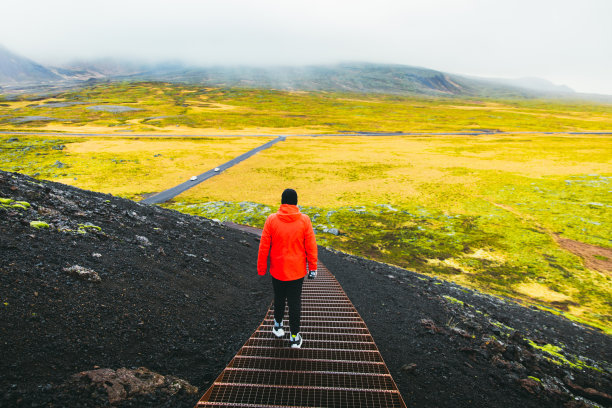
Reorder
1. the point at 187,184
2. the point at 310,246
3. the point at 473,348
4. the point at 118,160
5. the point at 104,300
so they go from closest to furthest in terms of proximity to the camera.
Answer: the point at 310,246 < the point at 104,300 < the point at 473,348 < the point at 187,184 < the point at 118,160

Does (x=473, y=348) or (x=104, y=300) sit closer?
(x=104, y=300)

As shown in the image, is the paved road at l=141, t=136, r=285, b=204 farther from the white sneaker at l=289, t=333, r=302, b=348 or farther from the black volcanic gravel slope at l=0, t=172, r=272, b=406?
the white sneaker at l=289, t=333, r=302, b=348

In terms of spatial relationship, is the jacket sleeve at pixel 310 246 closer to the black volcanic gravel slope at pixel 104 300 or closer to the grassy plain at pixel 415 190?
the black volcanic gravel slope at pixel 104 300

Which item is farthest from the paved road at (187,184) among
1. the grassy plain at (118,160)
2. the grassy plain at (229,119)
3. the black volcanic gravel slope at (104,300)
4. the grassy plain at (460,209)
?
the grassy plain at (229,119)

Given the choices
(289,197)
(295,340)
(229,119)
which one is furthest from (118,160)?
(229,119)

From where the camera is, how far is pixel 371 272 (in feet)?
47.9

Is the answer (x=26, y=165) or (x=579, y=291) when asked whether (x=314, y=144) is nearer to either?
(x=26, y=165)

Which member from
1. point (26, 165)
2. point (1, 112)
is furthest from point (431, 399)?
point (1, 112)

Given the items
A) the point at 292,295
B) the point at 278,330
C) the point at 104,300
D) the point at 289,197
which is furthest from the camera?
the point at 278,330

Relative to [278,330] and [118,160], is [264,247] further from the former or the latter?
[118,160]

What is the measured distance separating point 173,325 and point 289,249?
3.54 metres

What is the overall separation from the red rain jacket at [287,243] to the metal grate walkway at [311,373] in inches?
65.1

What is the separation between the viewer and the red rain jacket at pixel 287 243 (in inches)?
235

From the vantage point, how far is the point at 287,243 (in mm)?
5984
